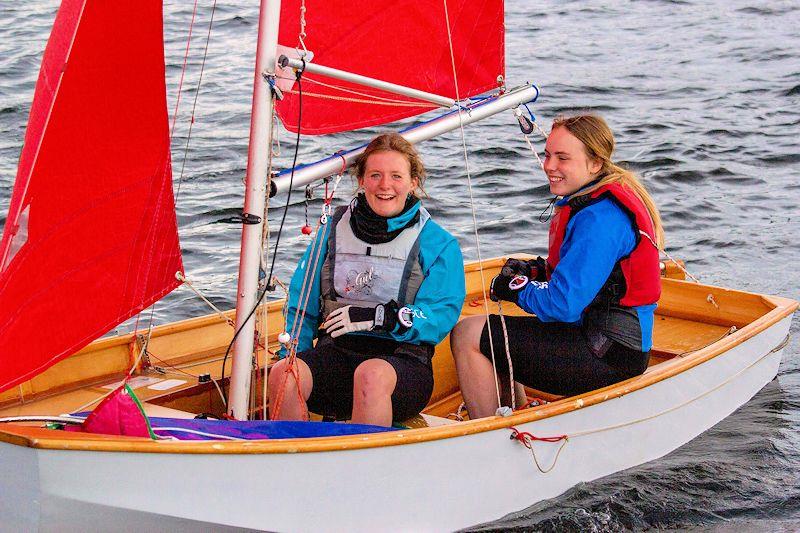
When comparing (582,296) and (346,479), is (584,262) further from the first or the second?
(346,479)

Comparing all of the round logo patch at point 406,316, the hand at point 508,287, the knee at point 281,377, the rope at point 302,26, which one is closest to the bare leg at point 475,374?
the hand at point 508,287

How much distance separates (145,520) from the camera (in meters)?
3.09

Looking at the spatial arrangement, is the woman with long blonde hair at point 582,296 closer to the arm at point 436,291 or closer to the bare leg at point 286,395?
the arm at point 436,291

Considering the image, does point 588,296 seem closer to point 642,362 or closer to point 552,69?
point 642,362

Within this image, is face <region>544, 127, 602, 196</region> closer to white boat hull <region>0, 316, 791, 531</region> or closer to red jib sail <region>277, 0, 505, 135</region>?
red jib sail <region>277, 0, 505, 135</region>

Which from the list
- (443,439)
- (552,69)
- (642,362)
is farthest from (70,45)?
(552,69)

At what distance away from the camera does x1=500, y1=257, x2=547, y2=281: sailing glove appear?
3.94 metres

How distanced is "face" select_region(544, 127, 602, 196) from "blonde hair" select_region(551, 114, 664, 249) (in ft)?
0.05

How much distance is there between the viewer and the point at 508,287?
12.8 feet

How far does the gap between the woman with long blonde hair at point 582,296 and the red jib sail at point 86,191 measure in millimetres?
1147

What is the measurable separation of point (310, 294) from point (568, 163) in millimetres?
972

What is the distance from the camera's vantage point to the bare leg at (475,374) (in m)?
3.92

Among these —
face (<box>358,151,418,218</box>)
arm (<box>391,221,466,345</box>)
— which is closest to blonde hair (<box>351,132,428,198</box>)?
face (<box>358,151,418,218</box>)

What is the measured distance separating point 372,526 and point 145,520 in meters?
0.71
